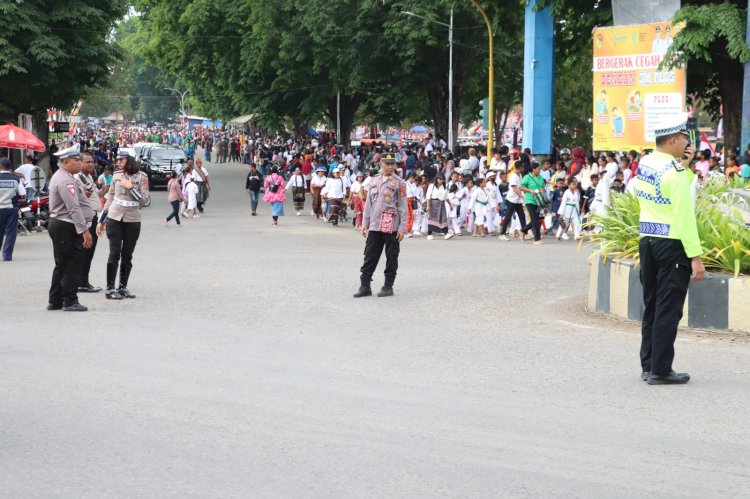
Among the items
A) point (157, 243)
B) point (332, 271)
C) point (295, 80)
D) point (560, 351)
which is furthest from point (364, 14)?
point (560, 351)

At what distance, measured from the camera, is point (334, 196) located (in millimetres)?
28625

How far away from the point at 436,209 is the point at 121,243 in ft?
41.8

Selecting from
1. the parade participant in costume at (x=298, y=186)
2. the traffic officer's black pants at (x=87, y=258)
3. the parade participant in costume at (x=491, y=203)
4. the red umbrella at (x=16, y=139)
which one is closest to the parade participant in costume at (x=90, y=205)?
the traffic officer's black pants at (x=87, y=258)

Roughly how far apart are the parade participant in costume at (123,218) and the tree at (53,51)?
21.2 meters

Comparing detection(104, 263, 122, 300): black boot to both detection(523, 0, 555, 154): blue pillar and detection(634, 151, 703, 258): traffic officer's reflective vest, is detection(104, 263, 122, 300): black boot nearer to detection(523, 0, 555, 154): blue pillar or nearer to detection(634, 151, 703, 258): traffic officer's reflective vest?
detection(634, 151, 703, 258): traffic officer's reflective vest

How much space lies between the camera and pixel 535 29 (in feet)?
105

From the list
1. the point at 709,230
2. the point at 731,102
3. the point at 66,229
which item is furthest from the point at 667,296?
the point at 731,102

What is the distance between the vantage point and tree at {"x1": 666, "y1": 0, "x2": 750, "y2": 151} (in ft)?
84.3

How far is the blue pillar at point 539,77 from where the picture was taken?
32.2 m

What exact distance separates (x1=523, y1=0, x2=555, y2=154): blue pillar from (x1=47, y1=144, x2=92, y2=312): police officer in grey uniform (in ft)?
69.0

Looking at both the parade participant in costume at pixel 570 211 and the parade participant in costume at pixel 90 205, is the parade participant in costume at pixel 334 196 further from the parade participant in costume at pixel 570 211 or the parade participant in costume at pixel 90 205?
the parade participant in costume at pixel 90 205

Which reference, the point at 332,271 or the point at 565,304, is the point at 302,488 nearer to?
the point at 565,304

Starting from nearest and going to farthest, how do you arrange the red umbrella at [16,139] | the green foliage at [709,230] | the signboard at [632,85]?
1. the green foliage at [709,230]
2. the signboard at [632,85]
3. the red umbrella at [16,139]

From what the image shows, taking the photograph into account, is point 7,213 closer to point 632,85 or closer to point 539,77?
point 632,85
